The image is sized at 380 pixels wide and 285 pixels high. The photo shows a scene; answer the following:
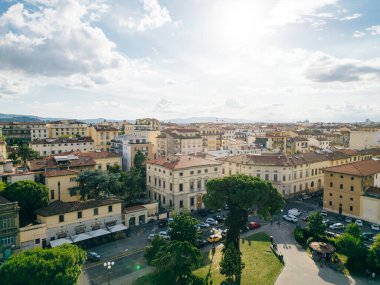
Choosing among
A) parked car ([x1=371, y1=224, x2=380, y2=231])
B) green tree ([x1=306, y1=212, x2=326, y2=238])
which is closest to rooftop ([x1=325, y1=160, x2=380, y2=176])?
parked car ([x1=371, y1=224, x2=380, y2=231])

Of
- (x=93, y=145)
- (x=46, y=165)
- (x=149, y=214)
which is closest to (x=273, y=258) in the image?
(x=149, y=214)

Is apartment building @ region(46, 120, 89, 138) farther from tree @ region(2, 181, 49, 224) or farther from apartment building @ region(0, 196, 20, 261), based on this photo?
apartment building @ region(0, 196, 20, 261)

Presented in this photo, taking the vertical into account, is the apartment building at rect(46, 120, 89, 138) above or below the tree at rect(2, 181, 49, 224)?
above

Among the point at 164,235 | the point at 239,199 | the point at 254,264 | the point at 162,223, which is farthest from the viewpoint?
the point at 162,223

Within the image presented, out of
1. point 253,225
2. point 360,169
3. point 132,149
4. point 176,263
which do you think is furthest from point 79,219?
point 360,169

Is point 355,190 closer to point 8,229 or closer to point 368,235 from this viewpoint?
point 368,235
